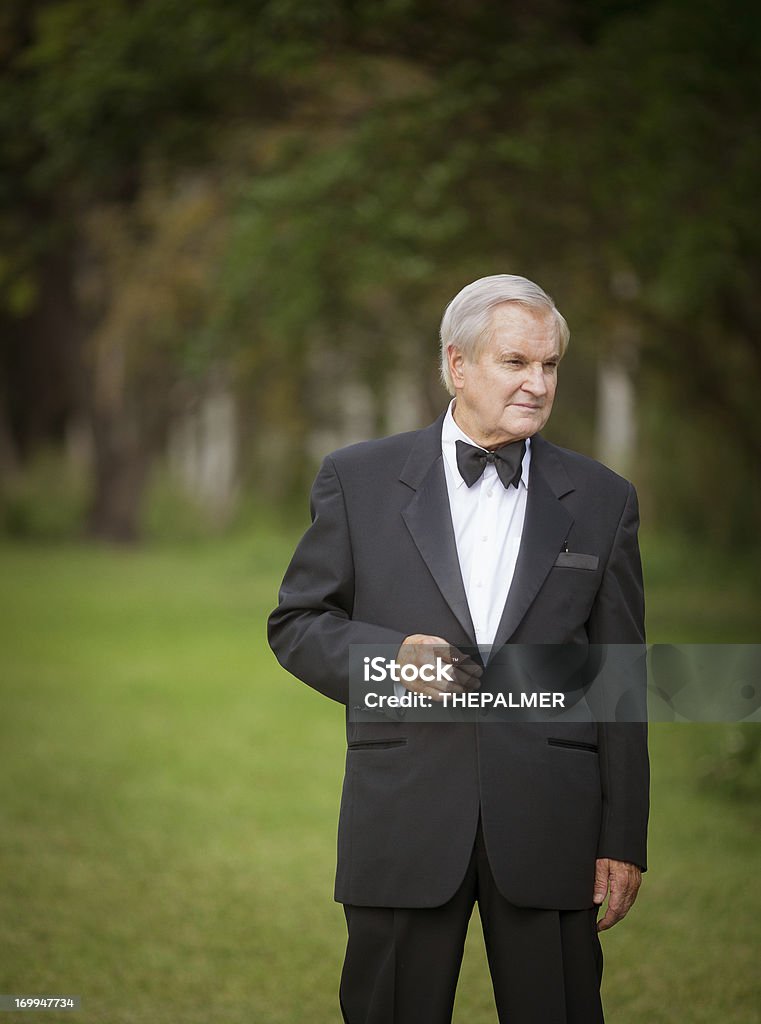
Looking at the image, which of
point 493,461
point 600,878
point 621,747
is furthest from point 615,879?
point 493,461

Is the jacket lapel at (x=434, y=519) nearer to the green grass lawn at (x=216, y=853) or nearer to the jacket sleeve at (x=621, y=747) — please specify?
the jacket sleeve at (x=621, y=747)

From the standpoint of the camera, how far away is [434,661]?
8.16ft

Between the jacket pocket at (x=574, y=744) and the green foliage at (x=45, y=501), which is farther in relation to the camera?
the green foliage at (x=45, y=501)

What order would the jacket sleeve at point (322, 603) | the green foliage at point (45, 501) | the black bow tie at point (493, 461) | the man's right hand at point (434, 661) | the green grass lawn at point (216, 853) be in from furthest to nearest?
the green foliage at point (45, 501)
the green grass lawn at point (216, 853)
the black bow tie at point (493, 461)
the jacket sleeve at point (322, 603)
the man's right hand at point (434, 661)

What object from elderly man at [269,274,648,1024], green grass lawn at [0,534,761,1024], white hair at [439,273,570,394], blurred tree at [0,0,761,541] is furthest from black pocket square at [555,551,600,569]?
blurred tree at [0,0,761,541]

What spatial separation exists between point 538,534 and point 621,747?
1.45 feet

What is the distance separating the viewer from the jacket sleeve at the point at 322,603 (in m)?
2.63

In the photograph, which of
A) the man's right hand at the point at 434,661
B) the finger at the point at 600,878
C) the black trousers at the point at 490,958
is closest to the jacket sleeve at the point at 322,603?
the man's right hand at the point at 434,661

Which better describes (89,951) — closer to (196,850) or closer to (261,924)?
(261,924)

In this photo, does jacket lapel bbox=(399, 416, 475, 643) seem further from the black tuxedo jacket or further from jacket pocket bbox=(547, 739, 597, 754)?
jacket pocket bbox=(547, 739, 597, 754)

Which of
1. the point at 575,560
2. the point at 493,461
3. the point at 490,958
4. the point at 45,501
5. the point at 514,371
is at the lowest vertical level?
the point at 490,958

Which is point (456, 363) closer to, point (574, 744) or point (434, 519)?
point (434, 519)

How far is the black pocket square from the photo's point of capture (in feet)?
8.83

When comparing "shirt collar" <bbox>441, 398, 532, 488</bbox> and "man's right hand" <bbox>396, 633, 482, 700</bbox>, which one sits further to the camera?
"shirt collar" <bbox>441, 398, 532, 488</bbox>
